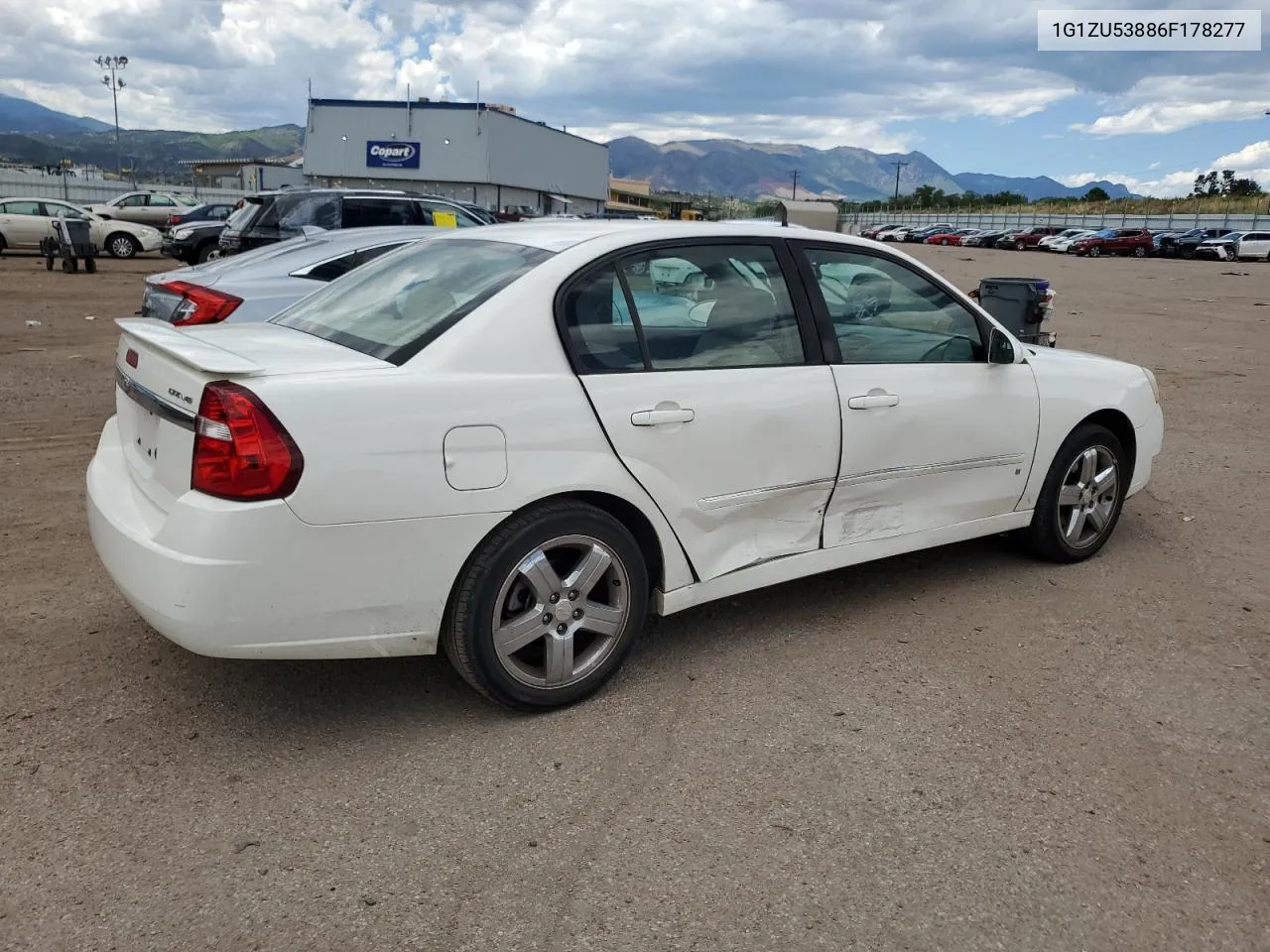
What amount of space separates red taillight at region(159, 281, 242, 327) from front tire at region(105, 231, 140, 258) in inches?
803

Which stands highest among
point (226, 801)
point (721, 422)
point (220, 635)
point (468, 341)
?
point (468, 341)

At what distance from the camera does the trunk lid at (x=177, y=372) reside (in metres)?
2.94

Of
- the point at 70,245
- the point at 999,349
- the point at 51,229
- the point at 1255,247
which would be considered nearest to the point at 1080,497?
the point at 999,349

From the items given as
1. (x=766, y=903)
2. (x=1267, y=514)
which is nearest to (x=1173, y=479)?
(x=1267, y=514)

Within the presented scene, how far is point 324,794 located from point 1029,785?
6.82ft

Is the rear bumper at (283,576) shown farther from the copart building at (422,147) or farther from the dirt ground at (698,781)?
the copart building at (422,147)

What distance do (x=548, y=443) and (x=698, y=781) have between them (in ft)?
3.69

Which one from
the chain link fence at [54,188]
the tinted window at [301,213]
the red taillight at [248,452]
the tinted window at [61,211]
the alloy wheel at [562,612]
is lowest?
the alloy wheel at [562,612]

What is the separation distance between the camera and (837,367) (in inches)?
155

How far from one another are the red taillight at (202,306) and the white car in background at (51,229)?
66.2 feet

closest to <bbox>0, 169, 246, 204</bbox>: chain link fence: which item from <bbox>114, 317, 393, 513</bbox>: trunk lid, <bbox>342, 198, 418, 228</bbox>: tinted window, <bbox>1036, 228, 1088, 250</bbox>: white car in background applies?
<bbox>342, 198, 418, 228</bbox>: tinted window

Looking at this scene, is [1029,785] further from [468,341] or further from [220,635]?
[220,635]

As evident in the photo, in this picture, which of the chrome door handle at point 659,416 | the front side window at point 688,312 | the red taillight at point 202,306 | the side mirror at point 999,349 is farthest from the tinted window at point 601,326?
the red taillight at point 202,306

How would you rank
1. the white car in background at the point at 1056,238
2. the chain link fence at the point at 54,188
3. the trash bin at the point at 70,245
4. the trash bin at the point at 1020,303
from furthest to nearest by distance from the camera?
1. the white car in background at the point at 1056,238
2. the chain link fence at the point at 54,188
3. the trash bin at the point at 70,245
4. the trash bin at the point at 1020,303
